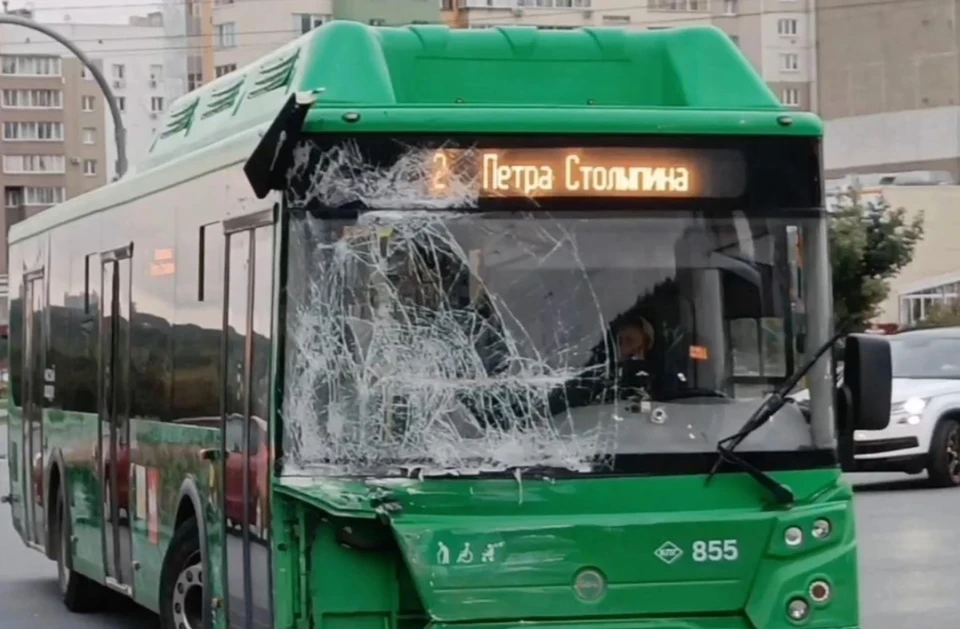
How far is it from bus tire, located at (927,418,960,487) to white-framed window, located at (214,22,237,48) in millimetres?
70573

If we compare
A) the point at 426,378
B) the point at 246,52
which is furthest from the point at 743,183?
the point at 246,52

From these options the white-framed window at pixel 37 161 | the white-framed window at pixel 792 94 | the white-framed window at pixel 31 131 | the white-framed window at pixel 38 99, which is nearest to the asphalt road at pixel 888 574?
the white-framed window at pixel 792 94

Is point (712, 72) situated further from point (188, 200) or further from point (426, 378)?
point (188, 200)

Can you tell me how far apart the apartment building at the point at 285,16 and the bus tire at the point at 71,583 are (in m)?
73.4

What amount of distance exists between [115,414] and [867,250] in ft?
140

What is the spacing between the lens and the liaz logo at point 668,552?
7.77 metres

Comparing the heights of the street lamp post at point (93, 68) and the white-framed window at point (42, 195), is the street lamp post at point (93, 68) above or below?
below

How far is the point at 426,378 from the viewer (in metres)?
7.81

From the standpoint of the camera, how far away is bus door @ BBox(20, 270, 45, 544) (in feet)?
48.7

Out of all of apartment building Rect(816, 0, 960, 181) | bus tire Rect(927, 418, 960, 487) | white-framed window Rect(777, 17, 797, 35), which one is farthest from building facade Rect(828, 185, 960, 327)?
bus tire Rect(927, 418, 960, 487)

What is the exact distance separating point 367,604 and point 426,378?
34.6 inches

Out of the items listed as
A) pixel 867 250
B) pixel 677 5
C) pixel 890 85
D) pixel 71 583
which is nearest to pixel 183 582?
pixel 71 583

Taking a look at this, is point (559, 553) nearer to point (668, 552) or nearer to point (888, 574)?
point (668, 552)

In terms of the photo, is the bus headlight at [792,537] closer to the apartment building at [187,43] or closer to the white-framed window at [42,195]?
the apartment building at [187,43]
